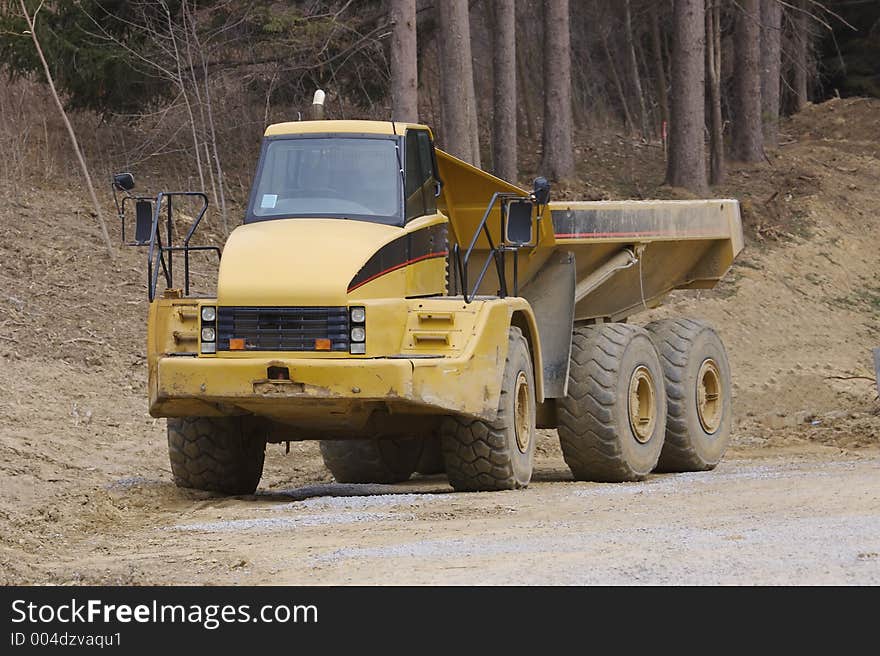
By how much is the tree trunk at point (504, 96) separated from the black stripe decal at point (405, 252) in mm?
15000

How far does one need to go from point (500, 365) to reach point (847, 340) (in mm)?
15519

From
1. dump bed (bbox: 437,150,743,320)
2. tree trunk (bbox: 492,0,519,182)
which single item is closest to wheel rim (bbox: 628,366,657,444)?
dump bed (bbox: 437,150,743,320)

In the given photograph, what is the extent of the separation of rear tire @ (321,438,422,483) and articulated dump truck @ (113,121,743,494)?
23 mm

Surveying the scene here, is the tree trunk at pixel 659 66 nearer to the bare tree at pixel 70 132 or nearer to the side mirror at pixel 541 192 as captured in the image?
the bare tree at pixel 70 132

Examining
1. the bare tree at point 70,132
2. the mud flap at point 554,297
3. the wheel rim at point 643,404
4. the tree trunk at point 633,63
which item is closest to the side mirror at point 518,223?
the mud flap at point 554,297

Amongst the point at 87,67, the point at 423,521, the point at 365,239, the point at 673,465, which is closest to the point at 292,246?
the point at 365,239

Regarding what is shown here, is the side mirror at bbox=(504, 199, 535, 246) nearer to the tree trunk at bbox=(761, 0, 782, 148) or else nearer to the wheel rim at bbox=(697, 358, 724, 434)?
the wheel rim at bbox=(697, 358, 724, 434)

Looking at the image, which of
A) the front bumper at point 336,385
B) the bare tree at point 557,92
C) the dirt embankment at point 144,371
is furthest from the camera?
the bare tree at point 557,92

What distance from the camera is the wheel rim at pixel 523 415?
40.4 ft

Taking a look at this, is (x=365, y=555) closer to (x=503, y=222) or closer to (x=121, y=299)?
(x=503, y=222)

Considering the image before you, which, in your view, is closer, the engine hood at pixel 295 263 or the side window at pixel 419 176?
the engine hood at pixel 295 263

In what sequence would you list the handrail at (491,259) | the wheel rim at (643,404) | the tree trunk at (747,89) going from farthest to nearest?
the tree trunk at (747,89) → the wheel rim at (643,404) → the handrail at (491,259)

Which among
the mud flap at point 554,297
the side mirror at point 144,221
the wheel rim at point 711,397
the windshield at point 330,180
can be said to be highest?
the windshield at point 330,180

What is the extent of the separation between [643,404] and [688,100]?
15.4 m
